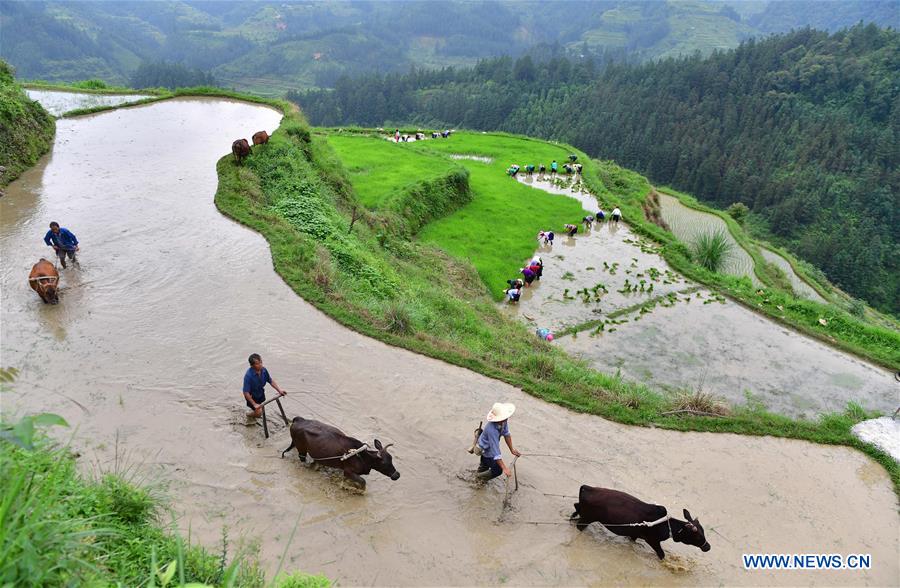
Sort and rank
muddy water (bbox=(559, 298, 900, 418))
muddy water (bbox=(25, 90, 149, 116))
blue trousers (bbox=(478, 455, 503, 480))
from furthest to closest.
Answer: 1. muddy water (bbox=(25, 90, 149, 116))
2. muddy water (bbox=(559, 298, 900, 418))
3. blue trousers (bbox=(478, 455, 503, 480))

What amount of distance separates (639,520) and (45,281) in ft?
39.2

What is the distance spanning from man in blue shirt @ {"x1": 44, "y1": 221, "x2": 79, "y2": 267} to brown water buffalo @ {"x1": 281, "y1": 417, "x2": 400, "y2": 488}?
835cm

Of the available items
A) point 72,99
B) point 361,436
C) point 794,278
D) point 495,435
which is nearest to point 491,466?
point 495,435

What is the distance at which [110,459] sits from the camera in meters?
7.34

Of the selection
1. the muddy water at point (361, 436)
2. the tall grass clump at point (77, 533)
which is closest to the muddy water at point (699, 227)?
the muddy water at point (361, 436)

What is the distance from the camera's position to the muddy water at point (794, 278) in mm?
29328

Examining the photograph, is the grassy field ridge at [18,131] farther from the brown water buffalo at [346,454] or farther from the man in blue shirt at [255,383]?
the brown water buffalo at [346,454]

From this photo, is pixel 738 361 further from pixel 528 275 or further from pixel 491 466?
pixel 491 466

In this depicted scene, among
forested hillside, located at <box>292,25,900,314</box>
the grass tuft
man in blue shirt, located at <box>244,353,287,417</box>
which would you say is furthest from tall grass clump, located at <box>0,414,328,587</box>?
forested hillside, located at <box>292,25,900,314</box>

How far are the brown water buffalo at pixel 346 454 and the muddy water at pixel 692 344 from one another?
33.5ft

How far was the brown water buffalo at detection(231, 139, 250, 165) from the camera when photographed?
58.2 feet

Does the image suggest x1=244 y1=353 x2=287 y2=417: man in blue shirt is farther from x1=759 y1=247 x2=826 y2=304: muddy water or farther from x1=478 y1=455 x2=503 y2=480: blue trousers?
x1=759 y1=247 x2=826 y2=304: muddy water

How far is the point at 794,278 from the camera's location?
32.6 meters

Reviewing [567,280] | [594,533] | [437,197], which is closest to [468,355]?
[594,533]
